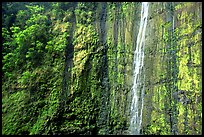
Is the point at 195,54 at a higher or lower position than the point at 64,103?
higher

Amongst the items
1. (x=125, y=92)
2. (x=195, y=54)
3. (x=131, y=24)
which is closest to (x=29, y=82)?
(x=125, y=92)

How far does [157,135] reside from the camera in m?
6.66

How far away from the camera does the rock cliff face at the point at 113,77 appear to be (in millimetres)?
6500

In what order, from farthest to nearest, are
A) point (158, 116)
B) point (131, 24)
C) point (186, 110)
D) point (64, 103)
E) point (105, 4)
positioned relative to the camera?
1. point (105, 4)
2. point (131, 24)
3. point (64, 103)
4. point (158, 116)
5. point (186, 110)

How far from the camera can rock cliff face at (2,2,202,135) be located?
6.50 meters

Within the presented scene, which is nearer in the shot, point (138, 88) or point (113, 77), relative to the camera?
point (138, 88)

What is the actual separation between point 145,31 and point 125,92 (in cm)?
200

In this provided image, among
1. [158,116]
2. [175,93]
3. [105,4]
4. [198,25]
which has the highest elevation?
[105,4]

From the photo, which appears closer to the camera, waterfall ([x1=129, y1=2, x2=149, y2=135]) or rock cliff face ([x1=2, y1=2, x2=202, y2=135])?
rock cliff face ([x1=2, y1=2, x2=202, y2=135])

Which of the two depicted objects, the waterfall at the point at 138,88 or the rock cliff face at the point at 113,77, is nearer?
the rock cliff face at the point at 113,77

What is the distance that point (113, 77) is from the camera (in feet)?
24.8

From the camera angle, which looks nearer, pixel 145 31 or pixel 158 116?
pixel 158 116

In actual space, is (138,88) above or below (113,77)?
below

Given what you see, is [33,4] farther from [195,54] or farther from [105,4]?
[195,54]
